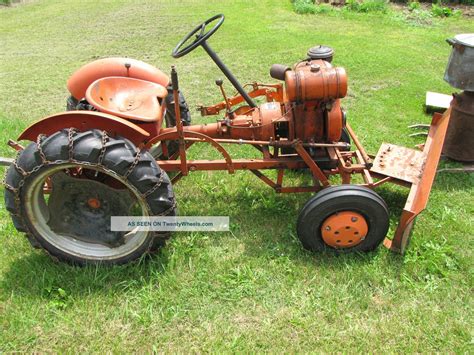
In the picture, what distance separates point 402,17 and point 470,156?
6834mm

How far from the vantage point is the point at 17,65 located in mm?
7395

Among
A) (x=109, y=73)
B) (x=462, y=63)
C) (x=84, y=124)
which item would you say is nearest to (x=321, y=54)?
(x=462, y=63)

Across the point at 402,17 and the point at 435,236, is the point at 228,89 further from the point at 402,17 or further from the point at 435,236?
the point at 402,17

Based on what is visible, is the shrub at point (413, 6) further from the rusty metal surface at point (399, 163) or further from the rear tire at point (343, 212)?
the rear tire at point (343, 212)

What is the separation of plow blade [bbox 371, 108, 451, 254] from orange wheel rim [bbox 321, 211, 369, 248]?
241 millimetres

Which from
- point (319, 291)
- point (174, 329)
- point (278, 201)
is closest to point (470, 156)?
point (278, 201)

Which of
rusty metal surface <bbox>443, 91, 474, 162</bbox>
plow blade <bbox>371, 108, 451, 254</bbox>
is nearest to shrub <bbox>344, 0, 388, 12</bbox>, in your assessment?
rusty metal surface <bbox>443, 91, 474, 162</bbox>

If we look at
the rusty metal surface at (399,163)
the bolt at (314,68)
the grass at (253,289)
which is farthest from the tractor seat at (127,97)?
the rusty metal surface at (399,163)

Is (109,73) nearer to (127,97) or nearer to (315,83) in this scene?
(127,97)

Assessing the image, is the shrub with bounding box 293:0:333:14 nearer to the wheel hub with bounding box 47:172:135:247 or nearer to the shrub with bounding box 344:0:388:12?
the shrub with bounding box 344:0:388:12

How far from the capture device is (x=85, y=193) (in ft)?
9.18

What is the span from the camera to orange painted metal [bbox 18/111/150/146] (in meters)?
2.55

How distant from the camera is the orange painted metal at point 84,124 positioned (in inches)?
101

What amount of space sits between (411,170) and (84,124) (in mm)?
2465
